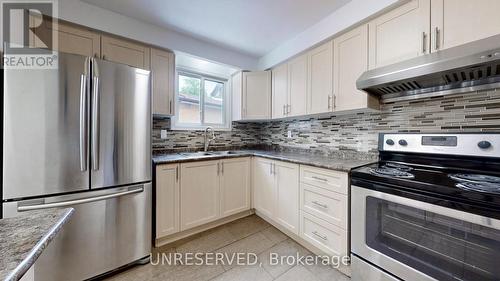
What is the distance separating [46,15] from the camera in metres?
1.61

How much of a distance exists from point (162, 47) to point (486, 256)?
2.95m

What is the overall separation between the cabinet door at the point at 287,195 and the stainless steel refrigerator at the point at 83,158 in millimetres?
1329

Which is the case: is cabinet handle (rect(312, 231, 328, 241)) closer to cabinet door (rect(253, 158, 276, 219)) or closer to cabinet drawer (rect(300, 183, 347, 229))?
cabinet drawer (rect(300, 183, 347, 229))

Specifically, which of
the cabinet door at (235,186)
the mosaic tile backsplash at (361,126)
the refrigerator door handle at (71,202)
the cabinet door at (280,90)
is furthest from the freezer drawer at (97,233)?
the cabinet door at (280,90)

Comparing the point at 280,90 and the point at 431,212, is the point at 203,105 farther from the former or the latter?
the point at 431,212

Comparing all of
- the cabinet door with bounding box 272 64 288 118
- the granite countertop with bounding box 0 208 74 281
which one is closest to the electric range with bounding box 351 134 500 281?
the cabinet door with bounding box 272 64 288 118

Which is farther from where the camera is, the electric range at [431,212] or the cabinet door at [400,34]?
the cabinet door at [400,34]

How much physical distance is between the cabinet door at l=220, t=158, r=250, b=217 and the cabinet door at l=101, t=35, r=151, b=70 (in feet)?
4.69

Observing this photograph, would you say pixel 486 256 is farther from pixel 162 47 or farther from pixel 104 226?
pixel 162 47

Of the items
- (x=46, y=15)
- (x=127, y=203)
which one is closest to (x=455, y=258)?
(x=127, y=203)

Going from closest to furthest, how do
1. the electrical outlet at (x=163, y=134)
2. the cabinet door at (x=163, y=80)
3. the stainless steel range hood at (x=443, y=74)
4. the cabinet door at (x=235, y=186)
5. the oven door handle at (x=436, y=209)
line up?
Answer: the oven door handle at (x=436, y=209)
the stainless steel range hood at (x=443, y=74)
the cabinet door at (x=163, y=80)
the cabinet door at (x=235, y=186)
the electrical outlet at (x=163, y=134)

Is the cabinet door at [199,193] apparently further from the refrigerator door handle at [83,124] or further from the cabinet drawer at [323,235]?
the cabinet drawer at [323,235]

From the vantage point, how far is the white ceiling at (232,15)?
1752mm

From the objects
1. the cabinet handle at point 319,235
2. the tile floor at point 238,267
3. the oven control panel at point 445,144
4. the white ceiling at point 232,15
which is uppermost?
the white ceiling at point 232,15
